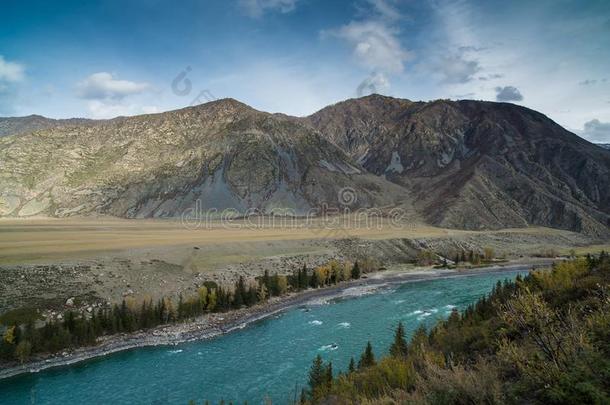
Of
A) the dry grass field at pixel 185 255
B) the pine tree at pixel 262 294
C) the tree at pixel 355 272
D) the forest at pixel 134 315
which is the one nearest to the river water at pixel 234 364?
the forest at pixel 134 315

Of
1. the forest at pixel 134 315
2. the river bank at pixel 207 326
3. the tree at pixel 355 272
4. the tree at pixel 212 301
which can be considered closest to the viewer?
the river bank at pixel 207 326

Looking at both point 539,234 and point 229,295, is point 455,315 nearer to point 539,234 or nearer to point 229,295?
point 229,295

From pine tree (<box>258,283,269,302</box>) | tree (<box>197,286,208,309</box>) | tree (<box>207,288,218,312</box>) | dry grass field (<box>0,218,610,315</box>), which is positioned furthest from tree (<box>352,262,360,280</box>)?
tree (<box>197,286,208,309</box>)

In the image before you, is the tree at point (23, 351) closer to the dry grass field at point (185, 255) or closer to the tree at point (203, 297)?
the dry grass field at point (185, 255)

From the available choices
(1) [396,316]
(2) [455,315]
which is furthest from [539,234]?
(2) [455,315]

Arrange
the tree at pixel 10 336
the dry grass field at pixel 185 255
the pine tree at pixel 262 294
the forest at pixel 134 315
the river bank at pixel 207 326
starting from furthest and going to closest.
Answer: the pine tree at pixel 262 294, the dry grass field at pixel 185 255, the forest at pixel 134 315, the river bank at pixel 207 326, the tree at pixel 10 336

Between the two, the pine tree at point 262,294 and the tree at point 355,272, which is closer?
the pine tree at point 262,294
